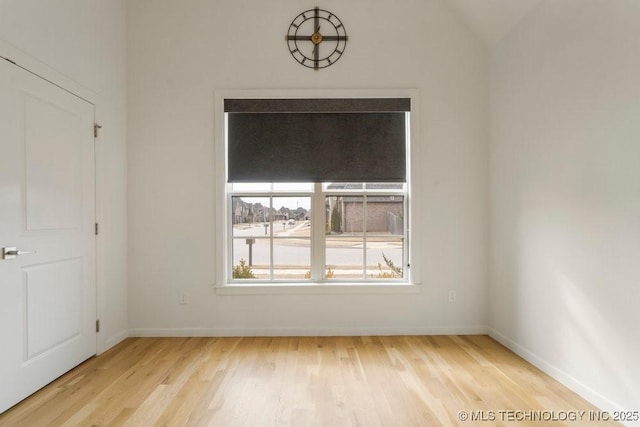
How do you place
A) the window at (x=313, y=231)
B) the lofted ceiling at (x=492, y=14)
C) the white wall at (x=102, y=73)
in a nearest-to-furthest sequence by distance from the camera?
the white wall at (x=102, y=73), the lofted ceiling at (x=492, y=14), the window at (x=313, y=231)

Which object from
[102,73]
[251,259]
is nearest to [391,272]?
[251,259]

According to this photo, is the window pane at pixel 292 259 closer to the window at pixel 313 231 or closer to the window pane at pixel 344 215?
the window at pixel 313 231

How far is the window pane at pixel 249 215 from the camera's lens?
12.3 feet

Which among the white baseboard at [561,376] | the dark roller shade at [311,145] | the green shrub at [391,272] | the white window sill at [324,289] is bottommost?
the white baseboard at [561,376]

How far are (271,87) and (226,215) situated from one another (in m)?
1.34

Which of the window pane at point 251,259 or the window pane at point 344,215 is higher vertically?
the window pane at point 344,215

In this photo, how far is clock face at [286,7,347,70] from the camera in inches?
142

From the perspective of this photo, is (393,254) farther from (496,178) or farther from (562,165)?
(562,165)

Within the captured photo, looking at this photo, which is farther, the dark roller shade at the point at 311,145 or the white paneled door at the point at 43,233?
the dark roller shade at the point at 311,145

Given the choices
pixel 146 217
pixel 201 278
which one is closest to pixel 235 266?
pixel 201 278

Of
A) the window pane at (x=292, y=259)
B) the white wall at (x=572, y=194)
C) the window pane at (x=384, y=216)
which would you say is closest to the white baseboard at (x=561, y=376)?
the white wall at (x=572, y=194)

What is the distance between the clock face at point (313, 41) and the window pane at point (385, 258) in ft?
6.12

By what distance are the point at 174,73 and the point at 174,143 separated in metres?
0.68

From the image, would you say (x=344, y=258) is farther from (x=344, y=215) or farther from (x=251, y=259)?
(x=251, y=259)
